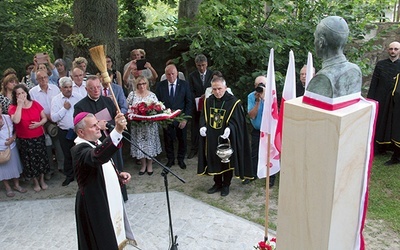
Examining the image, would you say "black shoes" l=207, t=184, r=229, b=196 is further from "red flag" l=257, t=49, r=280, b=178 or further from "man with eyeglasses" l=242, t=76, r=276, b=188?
"red flag" l=257, t=49, r=280, b=178

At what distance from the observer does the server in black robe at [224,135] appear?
646cm

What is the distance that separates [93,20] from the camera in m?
8.57

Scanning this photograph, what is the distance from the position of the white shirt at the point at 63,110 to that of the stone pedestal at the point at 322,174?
4690 millimetres

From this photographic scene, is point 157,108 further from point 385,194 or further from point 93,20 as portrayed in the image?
point 385,194

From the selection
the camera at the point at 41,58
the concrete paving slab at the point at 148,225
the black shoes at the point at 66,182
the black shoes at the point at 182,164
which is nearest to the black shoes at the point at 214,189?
the concrete paving slab at the point at 148,225

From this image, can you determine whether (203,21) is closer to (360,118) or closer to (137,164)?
(137,164)

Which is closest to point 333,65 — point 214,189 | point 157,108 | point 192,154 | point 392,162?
point 214,189

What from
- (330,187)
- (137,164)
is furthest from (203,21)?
(330,187)

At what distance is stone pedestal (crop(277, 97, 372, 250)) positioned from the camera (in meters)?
2.82

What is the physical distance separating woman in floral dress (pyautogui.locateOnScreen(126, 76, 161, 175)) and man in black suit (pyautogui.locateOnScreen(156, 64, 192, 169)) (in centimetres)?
29

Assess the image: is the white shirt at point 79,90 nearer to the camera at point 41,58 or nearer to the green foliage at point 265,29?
the camera at point 41,58

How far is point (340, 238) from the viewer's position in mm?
3074

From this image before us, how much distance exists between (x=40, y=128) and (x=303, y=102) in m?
5.17

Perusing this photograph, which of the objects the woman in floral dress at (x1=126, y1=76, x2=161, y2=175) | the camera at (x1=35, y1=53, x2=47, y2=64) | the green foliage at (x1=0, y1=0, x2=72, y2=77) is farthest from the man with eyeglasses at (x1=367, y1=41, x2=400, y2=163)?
the green foliage at (x1=0, y1=0, x2=72, y2=77)
